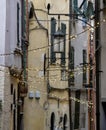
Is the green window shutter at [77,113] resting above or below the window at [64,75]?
below

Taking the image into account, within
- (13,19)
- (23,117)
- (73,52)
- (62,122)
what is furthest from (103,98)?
(73,52)

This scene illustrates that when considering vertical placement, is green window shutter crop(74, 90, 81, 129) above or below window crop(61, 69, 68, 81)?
below

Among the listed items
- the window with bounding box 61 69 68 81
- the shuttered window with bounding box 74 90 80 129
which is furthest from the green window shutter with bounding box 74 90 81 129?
the window with bounding box 61 69 68 81

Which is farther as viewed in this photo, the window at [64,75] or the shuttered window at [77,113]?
the shuttered window at [77,113]

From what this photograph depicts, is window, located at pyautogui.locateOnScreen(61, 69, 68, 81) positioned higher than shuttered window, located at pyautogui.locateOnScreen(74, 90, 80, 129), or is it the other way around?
window, located at pyautogui.locateOnScreen(61, 69, 68, 81)

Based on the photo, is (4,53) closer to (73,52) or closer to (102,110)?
(102,110)

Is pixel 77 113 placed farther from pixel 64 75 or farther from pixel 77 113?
pixel 64 75

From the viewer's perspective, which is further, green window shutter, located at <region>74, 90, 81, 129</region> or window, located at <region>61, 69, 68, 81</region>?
green window shutter, located at <region>74, 90, 81, 129</region>

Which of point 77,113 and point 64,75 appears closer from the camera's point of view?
point 64,75

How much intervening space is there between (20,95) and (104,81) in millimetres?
8914

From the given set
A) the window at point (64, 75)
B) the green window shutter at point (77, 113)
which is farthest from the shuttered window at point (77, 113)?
the window at point (64, 75)

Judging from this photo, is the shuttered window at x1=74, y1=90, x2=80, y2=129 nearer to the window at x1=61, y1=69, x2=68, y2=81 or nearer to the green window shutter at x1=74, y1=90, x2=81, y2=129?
the green window shutter at x1=74, y1=90, x2=81, y2=129

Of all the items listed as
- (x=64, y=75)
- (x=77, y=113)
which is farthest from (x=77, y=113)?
(x=64, y=75)

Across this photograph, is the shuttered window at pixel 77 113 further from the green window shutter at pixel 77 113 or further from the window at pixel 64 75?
the window at pixel 64 75
